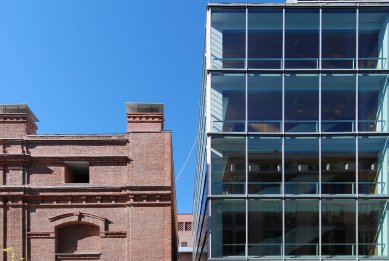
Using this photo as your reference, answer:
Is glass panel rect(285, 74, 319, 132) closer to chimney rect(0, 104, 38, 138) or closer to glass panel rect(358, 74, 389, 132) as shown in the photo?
glass panel rect(358, 74, 389, 132)

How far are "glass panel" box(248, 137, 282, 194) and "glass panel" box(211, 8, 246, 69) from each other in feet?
10.4

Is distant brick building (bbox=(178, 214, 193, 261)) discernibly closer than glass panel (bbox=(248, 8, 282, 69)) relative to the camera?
No

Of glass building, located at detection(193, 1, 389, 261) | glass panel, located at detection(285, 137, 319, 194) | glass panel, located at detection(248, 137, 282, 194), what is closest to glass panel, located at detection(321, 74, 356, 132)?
glass building, located at detection(193, 1, 389, 261)

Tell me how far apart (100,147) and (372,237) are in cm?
1148

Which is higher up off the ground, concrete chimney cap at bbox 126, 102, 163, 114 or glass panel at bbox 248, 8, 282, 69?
glass panel at bbox 248, 8, 282, 69

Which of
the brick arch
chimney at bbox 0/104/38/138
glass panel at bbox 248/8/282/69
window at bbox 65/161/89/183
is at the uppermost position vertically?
glass panel at bbox 248/8/282/69

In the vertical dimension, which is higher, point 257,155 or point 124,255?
point 257,155

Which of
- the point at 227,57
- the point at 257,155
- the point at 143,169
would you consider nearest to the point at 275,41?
the point at 227,57

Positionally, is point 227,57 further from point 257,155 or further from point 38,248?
point 38,248

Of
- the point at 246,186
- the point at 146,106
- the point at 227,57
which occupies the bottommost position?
the point at 246,186

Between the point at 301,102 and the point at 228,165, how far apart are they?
12.4 feet

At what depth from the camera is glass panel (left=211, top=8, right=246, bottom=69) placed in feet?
63.7

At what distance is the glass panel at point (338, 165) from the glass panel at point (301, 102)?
0.92 m

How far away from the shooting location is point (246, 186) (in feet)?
61.1
